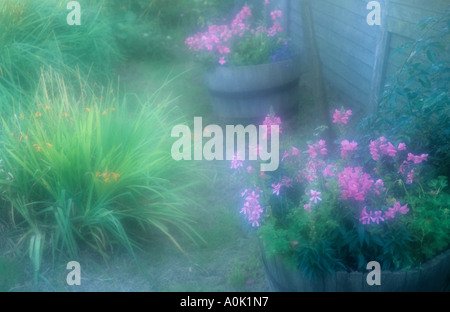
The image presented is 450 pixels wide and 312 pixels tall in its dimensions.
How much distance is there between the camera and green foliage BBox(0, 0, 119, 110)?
3.82m

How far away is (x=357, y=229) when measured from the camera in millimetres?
2076

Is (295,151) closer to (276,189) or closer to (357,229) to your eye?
(276,189)

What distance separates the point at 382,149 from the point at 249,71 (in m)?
2.24

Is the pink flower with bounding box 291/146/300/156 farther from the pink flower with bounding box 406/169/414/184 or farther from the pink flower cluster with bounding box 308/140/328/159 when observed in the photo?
the pink flower with bounding box 406/169/414/184

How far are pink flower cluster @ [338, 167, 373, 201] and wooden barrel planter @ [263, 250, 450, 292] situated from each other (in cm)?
36

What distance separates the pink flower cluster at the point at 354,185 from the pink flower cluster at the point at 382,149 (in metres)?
0.17

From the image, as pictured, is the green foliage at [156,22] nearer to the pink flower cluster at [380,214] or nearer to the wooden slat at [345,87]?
the wooden slat at [345,87]

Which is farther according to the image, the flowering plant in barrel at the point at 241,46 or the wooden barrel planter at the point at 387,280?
the flowering plant in barrel at the point at 241,46

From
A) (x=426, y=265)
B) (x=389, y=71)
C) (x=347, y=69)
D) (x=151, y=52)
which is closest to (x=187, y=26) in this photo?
(x=151, y=52)

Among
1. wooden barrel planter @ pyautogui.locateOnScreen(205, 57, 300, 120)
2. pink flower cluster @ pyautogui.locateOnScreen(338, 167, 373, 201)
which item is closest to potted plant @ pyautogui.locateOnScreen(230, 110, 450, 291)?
pink flower cluster @ pyautogui.locateOnScreen(338, 167, 373, 201)

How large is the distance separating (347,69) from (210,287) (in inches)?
122

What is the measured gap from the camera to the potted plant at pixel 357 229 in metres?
2.04

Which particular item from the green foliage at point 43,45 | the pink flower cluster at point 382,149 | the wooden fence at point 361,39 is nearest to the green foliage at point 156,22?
the green foliage at point 43,45
